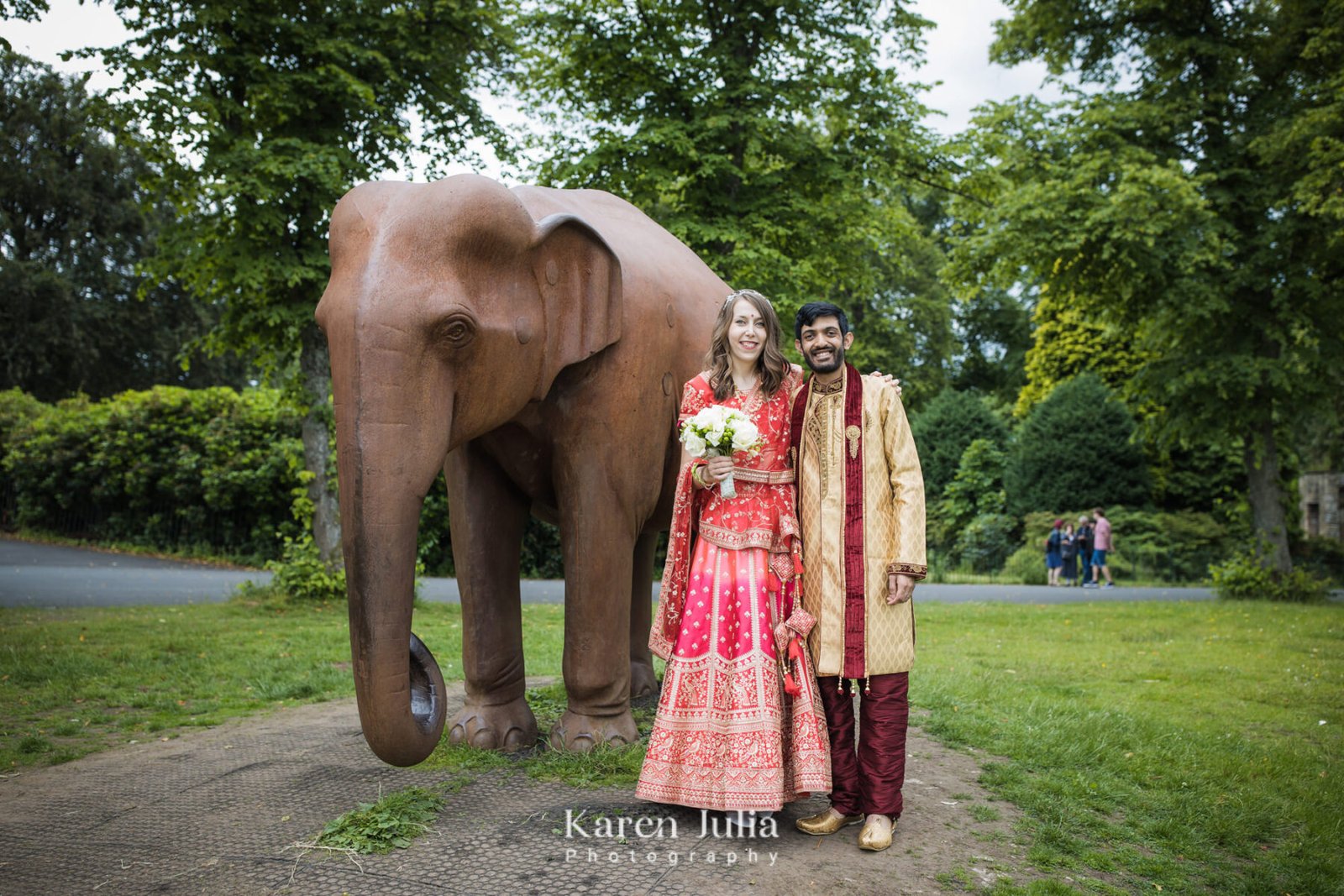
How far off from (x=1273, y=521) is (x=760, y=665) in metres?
15.2

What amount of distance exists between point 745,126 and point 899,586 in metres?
9.37

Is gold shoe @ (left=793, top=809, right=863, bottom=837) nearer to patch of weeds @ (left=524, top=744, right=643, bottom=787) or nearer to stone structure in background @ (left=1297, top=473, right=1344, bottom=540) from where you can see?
patch of weeds @ (left=524, top=744, right=643, bottom=787)

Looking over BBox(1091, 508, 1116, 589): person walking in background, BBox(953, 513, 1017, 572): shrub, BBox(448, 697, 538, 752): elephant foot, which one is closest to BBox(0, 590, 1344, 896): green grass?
BBox(448, 697, 538, 752): elephant foot

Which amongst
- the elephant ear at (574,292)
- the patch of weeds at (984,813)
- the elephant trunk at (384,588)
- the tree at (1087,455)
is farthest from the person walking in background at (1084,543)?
the elephant trunk at (384,588)

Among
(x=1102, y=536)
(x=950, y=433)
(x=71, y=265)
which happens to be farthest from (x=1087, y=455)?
(x=71, y=265)

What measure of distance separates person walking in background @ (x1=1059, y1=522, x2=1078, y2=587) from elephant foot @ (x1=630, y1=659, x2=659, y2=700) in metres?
16.5

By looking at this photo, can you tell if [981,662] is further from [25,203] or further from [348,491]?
[25,203]

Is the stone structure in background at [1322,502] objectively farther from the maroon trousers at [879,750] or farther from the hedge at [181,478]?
the maroon trousers at [879,750]

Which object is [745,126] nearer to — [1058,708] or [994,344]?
[1058,708]

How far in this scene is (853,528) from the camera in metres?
3.92

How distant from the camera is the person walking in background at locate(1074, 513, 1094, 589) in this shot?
20.8 metres

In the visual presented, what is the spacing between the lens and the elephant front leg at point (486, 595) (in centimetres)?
486

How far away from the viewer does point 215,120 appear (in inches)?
409

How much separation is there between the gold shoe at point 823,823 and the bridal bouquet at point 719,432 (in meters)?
1.53
